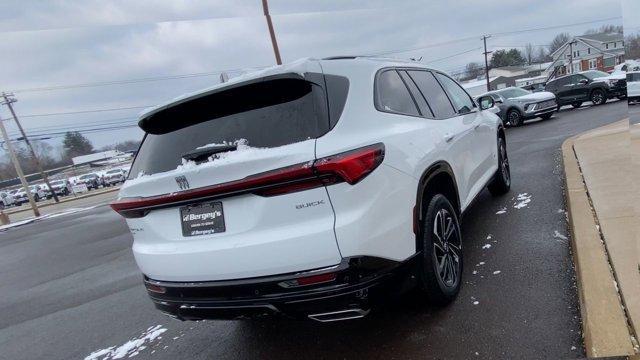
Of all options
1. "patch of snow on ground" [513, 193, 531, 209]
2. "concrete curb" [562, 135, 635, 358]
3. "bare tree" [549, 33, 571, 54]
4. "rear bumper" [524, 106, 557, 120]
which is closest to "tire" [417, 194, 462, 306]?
"concrete curb" [562, 135, 635, 358]

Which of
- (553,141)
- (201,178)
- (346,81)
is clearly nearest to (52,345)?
(201,178)

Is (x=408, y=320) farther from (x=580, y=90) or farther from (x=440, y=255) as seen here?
(x=580, y=90)

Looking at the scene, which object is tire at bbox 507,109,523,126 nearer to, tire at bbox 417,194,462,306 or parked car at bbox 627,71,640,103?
tire at bbox 417,194,462,306

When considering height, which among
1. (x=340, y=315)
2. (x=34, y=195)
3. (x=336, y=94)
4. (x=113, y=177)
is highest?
(x=336, y=94)

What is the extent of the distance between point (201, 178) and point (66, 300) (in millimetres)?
4179

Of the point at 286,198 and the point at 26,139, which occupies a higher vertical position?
the point at 26,139

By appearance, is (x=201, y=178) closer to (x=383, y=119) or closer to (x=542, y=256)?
(x=383, y=119)

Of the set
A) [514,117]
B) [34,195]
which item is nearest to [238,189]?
[514,117]

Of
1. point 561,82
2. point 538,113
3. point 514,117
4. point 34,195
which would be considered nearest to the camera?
point 538,113

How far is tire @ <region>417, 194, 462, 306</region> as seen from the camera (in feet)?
9.53

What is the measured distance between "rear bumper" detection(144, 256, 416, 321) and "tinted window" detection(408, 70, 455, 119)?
165 centimetres

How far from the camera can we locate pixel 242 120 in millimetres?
2607

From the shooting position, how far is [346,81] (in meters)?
2.65

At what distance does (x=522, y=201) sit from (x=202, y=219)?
13.8 feet
